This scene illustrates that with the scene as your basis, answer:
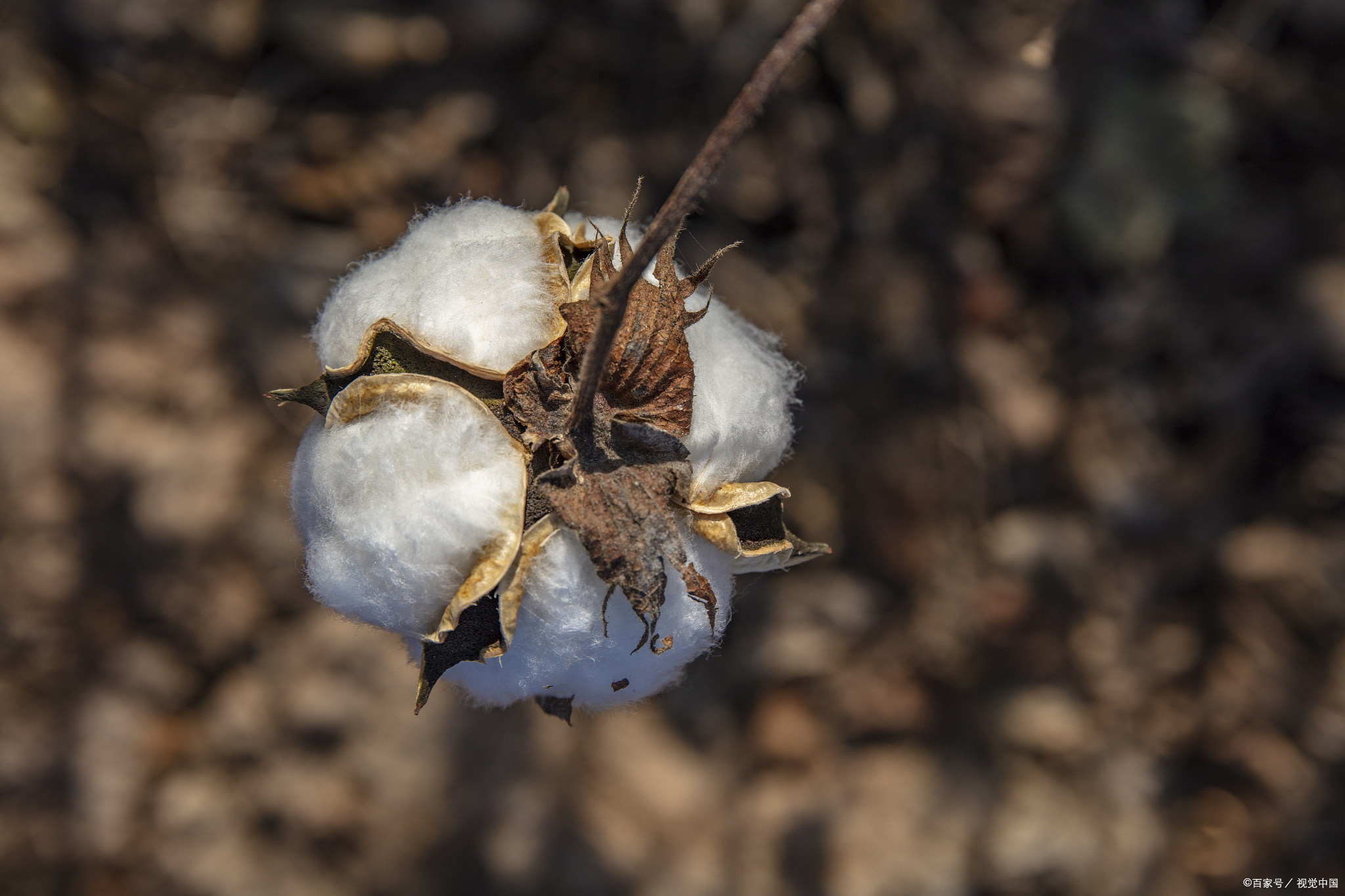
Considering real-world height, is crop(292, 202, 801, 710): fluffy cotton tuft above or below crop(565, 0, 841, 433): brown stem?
below

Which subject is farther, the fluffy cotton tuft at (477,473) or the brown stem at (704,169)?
the fluffy cotton tuft at (477,473)

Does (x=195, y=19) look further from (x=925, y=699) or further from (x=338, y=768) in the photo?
(x=925, y=699)

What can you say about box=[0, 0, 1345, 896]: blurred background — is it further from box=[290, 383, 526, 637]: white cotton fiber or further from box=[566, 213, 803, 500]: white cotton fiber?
box=[290, 383, 526, 637]: white cotton fiber

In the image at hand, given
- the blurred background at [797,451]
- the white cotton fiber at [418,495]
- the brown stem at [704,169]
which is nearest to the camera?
the brown stem at [704,169]

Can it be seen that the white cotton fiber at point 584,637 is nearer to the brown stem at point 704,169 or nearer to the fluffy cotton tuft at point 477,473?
the fluffy cotton tuft at point 477,473

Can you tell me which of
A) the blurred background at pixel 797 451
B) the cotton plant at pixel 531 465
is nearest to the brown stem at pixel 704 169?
the cotton plant at pixel 531 465

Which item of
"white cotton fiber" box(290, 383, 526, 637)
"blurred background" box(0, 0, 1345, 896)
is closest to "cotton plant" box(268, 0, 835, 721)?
"white cotton fiber" box(290, 383, 526, 637)

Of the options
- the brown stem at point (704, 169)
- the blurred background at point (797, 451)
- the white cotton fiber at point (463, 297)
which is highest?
the brown stem at point (704, 169)
